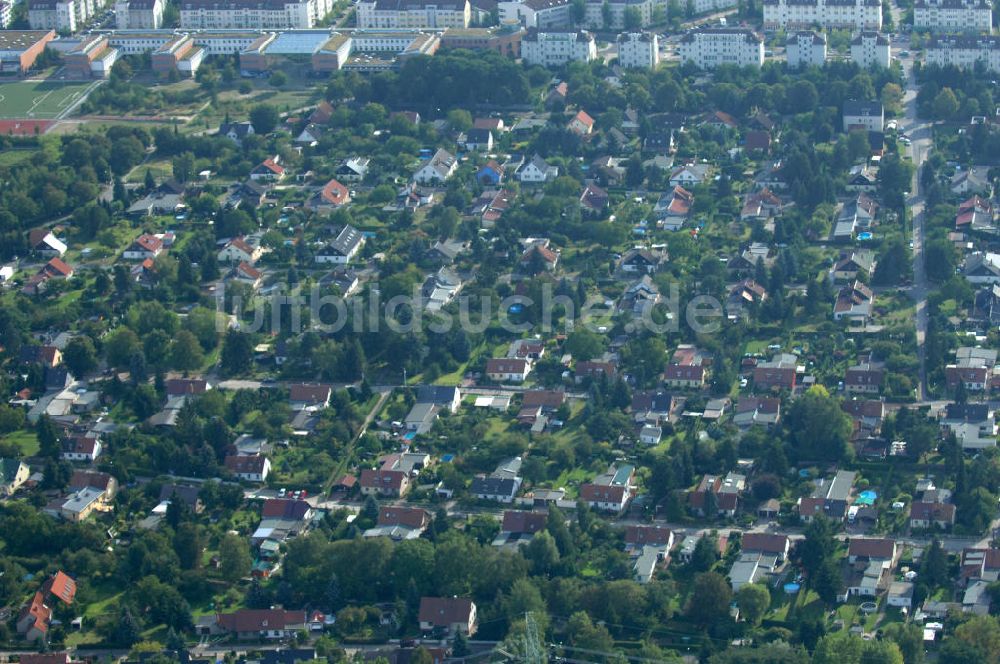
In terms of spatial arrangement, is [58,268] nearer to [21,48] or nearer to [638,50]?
[21,48]

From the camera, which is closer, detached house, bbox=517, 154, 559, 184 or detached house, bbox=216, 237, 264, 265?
detached house, bbox=216, 237, 264, 265

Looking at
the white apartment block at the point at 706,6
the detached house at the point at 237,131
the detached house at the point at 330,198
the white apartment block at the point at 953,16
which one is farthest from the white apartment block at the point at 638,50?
the detached house at the point at 330,198

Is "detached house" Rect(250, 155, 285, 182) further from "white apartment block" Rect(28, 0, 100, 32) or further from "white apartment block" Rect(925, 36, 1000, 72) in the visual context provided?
"white apartment block" Rect(925, 36, 1000, 72)

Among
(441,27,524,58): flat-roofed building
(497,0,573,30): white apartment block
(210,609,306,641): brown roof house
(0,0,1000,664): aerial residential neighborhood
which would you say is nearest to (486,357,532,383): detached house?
(0,0,1000,664): aerial residential neighborhood

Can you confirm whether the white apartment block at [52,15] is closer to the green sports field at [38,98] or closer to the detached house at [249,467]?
the green sports field at [38,98]

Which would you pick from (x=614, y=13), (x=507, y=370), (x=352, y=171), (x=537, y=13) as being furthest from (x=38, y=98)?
(x=507, y=370)

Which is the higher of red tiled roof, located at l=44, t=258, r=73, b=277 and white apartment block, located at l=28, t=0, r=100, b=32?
white apartment block, located at l=28, t=0, r=100, b=32
